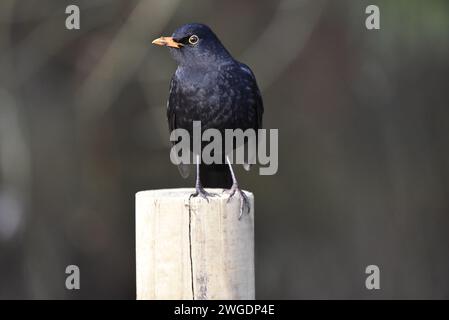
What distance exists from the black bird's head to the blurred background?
2.21 m

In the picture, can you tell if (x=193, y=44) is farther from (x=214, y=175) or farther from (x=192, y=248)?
(x=192, y=248)

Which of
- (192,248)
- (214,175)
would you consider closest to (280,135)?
(214,175)

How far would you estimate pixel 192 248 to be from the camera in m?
3.17

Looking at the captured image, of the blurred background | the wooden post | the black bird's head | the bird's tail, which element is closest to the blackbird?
the black bird's head

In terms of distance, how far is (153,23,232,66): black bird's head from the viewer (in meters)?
4.56

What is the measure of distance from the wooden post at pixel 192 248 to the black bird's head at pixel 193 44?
4.90 feet

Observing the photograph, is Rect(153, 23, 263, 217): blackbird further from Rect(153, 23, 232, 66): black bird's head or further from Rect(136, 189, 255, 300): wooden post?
Rect(136, 189, 255, 300): wooden post

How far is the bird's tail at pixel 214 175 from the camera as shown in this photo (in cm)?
489

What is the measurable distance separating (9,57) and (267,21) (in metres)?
2.17

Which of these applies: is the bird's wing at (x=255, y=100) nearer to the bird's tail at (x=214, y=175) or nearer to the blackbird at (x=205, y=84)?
the blackbird at (x=205, y=84)

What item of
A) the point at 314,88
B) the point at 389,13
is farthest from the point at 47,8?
the point at 389,13

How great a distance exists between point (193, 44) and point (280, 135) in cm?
255

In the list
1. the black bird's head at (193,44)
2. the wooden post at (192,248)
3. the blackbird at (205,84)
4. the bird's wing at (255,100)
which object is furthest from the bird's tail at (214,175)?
the wooden post at (192,248)

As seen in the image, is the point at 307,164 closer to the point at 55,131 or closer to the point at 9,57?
the point at 55,131
